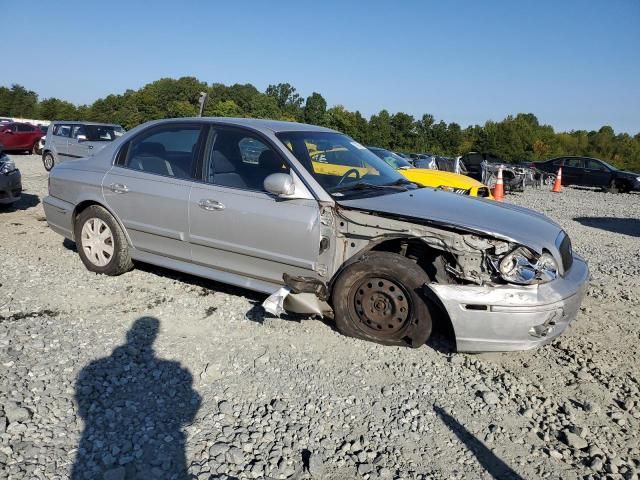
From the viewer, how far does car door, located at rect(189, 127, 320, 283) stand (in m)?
3.99

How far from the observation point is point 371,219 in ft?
12.6

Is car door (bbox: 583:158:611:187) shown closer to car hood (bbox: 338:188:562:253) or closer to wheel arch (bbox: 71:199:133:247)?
car hood (bbox: 338:188:562:253)

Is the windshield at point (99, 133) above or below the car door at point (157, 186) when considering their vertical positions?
above

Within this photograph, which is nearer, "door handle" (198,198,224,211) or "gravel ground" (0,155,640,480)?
"gravel ground" (0,155,640,480)

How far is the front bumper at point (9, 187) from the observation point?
818 centimetres

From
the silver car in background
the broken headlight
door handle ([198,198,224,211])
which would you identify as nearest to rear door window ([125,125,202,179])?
door handle ([198,198,224,211])

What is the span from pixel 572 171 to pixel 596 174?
1.06 metres

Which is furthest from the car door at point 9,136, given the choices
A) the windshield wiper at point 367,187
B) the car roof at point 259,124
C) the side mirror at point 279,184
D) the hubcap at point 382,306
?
the hubcap at point 382,306

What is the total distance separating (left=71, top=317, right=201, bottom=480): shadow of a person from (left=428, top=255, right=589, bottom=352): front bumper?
5.80ft

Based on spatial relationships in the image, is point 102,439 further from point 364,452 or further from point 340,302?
point 340,302

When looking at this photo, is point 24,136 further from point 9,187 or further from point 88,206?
point 88,206

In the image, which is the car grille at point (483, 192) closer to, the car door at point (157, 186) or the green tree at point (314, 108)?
the car door at point (157, 186)

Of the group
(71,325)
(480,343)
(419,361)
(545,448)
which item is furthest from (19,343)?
(545,448)

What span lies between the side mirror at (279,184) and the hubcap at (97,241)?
2.03m
